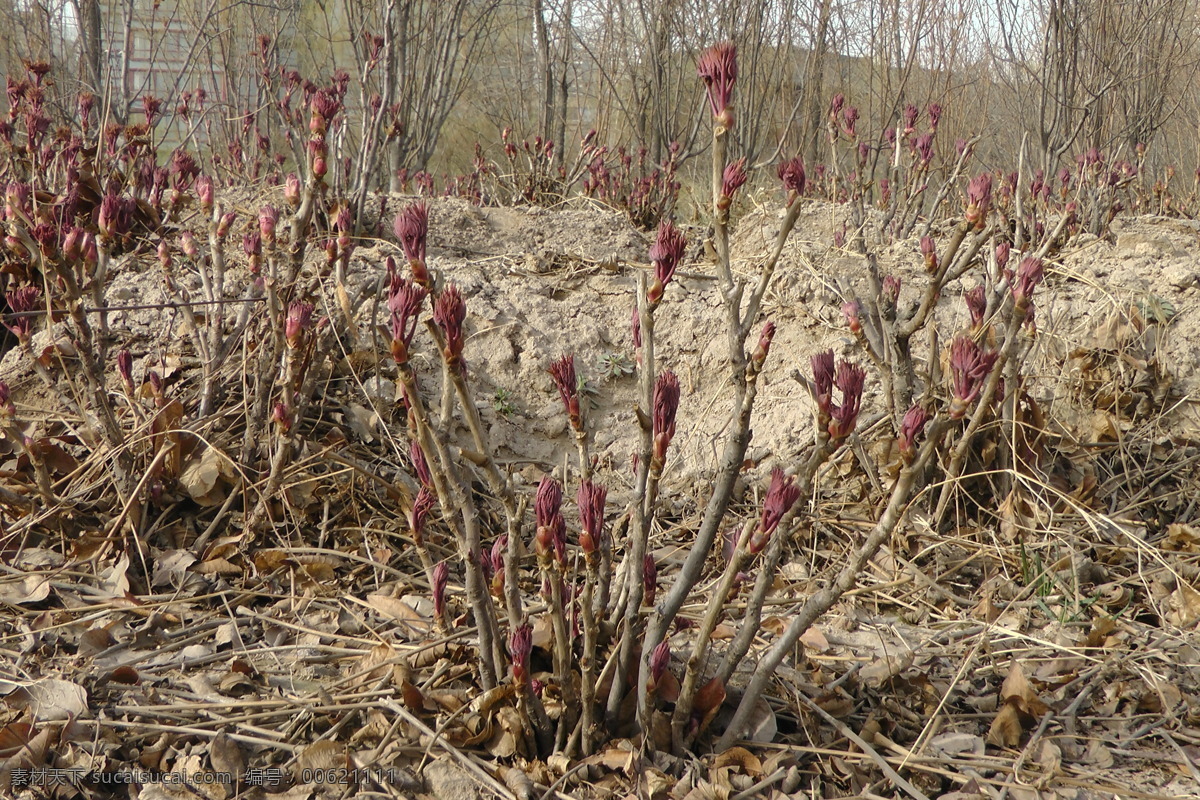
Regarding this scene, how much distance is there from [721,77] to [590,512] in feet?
2.32

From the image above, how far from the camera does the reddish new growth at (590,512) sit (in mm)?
1457

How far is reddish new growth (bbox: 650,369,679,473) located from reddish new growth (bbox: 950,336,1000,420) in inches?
16.7

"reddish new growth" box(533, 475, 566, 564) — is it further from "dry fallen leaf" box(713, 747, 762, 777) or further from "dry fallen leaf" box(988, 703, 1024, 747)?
"dry fallen leaf" box(988, 703, 1024, 747)

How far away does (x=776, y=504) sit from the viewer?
1.43m

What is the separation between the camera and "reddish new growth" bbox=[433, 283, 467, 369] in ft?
4.25

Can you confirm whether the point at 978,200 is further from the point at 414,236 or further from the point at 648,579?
the point at 414,236

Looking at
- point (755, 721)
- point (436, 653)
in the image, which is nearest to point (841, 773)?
point (755, 721)

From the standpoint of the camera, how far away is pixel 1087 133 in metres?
6.22

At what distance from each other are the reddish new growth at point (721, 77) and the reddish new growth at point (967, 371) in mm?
492

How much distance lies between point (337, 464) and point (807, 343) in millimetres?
1881

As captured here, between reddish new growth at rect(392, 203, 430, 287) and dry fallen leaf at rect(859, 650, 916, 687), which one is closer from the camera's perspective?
reddish new growth at rect(392, 203, 430, 287)

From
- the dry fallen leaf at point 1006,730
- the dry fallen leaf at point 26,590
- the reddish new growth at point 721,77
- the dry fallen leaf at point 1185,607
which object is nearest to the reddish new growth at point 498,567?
the reddish new growth at point 721,77

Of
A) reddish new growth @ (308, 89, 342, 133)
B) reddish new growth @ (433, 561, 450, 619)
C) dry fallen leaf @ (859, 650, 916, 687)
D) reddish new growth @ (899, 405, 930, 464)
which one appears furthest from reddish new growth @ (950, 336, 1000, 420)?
reddish new growth @ (308, 89, 342, 133)

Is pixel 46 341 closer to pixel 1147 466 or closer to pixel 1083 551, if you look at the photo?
pixel 1083 551
